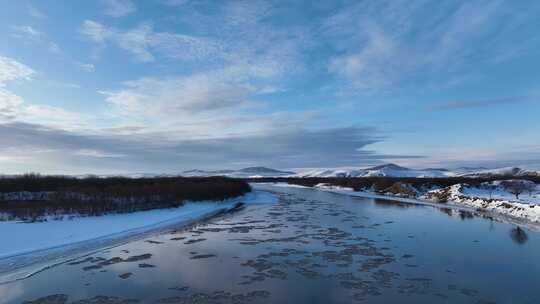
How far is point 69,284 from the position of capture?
831cm

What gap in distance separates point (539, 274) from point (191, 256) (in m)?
8.86

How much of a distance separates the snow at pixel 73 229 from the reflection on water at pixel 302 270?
1974 mm

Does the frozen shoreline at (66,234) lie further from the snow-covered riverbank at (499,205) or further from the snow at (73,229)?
the snow-covered riverbank at (499,205)

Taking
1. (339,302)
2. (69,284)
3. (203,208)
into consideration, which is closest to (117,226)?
(69,284)

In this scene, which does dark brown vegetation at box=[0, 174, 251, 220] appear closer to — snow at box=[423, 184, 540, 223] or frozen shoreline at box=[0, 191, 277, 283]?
frozen shoreline at box=[0, 191, 277, 283]

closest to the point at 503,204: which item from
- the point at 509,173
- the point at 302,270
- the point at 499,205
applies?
the point at 499,205

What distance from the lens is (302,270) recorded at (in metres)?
9.54

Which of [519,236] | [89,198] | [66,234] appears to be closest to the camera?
Result: [66,234]

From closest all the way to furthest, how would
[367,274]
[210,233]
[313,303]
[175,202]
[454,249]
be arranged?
[313,303] → [367,274] → [454,249] → [210,233] → [175,202]

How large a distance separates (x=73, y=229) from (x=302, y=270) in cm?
987

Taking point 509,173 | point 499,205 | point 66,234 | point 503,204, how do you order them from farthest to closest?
point 509,173, point 499,205, point 503,204, point 66,234

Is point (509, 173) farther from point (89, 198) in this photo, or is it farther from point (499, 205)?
point (89, 198)

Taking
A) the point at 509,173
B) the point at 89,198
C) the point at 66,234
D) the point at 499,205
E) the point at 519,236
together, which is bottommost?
the point at 519,236

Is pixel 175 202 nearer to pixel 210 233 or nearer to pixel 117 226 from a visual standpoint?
pixel 117 226
